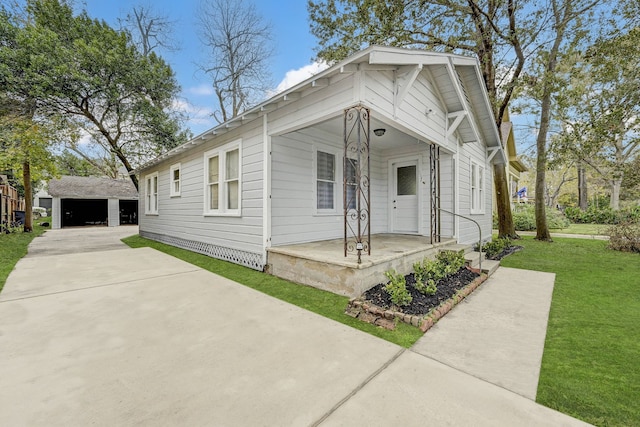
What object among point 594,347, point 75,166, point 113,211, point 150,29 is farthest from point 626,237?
point 75,166

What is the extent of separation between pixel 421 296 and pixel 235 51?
53.9ft

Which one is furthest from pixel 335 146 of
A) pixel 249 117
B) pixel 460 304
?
pixel 460 304

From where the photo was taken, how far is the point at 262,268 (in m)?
5.32

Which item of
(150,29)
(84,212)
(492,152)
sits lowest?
(84,212)

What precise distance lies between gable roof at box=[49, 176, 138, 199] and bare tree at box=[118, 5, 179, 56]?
424 inches

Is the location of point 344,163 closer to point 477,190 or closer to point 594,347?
point 594,347

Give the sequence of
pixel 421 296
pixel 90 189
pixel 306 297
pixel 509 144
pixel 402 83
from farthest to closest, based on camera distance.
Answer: pixel 90 189 → pixel 509 144 → pixel 402 83 → pixel 306 297 → pixel 421 296

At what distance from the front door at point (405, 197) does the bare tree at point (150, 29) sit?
14.4m

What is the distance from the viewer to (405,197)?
25.6ft

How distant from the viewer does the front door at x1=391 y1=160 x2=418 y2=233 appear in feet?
25.0

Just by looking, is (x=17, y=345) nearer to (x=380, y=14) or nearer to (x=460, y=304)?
(x=460, y=304)

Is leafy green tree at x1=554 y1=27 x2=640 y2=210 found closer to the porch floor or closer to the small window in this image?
the porch floor

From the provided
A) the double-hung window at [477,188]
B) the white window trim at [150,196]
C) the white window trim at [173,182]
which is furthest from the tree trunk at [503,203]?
the white window trim at [150,196]

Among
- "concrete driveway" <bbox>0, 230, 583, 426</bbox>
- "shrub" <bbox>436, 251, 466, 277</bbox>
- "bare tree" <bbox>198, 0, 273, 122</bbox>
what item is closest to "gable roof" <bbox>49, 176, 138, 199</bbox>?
"bare tree" <bbox>198, 0, 273, 122</bbox>
